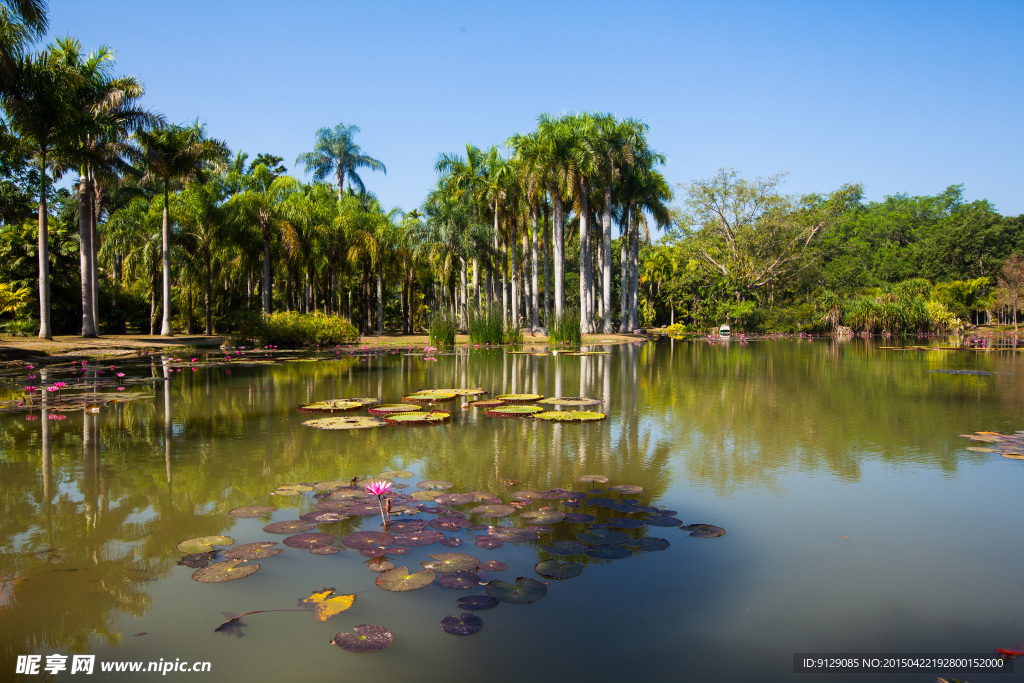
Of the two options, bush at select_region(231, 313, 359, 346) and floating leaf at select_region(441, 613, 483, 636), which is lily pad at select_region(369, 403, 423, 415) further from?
bush at select_region(231, 313, 359, 346)

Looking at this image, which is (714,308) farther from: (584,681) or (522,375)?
(584,681)

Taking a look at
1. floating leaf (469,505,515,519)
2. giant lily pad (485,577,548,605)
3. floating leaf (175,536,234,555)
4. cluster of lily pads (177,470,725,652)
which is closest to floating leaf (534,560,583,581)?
cluster of lily pads (177,470,725,652)

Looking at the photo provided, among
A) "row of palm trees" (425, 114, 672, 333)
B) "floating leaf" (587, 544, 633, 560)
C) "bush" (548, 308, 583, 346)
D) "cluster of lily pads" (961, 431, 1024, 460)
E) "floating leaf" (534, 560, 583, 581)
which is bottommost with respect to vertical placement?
"floating leaf" (534, 560, 583, 581)

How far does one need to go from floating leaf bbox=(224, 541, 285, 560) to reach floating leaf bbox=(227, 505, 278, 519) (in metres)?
0.62

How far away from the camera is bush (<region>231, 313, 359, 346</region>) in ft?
83.1

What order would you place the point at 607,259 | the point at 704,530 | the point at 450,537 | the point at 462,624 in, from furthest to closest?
the point at 607,259, the point at 704,530, the point at 450,537, the point at 462,624

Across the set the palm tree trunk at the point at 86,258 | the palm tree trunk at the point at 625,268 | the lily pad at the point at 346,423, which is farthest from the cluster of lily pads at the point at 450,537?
the palm tree trunk at the point at 625,268

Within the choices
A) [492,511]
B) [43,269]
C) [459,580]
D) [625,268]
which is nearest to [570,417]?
[492,511]

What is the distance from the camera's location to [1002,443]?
6680 mm

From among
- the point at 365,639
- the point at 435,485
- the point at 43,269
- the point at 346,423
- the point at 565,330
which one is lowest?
the point at 365,639

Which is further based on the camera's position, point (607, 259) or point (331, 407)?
point (607, 259)

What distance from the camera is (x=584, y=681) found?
8.16 ft

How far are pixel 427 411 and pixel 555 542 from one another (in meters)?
5.11

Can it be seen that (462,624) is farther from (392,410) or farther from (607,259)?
(607,259)
